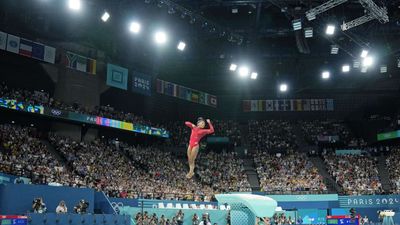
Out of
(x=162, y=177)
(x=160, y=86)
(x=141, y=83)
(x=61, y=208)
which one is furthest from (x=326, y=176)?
(x=61, y=208)

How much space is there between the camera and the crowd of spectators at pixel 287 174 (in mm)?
41281

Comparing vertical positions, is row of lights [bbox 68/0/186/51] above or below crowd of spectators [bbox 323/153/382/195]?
above

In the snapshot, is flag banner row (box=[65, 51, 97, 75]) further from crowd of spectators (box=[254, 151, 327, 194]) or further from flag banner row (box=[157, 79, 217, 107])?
crowd of spectators (box=[254, 151, 327, 194])

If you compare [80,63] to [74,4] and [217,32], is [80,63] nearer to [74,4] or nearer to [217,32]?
[74,4]

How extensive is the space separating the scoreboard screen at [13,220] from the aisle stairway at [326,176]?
2794cm

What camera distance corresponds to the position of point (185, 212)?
3139cm

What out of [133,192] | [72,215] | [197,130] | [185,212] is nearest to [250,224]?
[197,130]

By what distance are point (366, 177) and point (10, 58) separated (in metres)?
32.9

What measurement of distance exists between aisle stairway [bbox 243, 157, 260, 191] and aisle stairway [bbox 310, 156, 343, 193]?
609 centimetres

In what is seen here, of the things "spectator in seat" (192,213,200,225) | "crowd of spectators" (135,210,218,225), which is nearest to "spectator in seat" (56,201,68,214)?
"crowd of spectators" (135,210,218,225)

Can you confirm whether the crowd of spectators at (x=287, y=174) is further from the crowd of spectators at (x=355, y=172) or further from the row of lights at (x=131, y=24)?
the row of lights at (x=131, y=24)

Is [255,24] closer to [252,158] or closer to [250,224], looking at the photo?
[252,158]

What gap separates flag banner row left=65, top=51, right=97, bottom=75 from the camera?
1513 inches

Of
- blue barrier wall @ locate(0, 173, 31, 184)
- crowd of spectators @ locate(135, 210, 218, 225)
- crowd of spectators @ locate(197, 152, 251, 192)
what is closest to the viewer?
blue barrier wall @ locate(0, 173, 31, 184)
